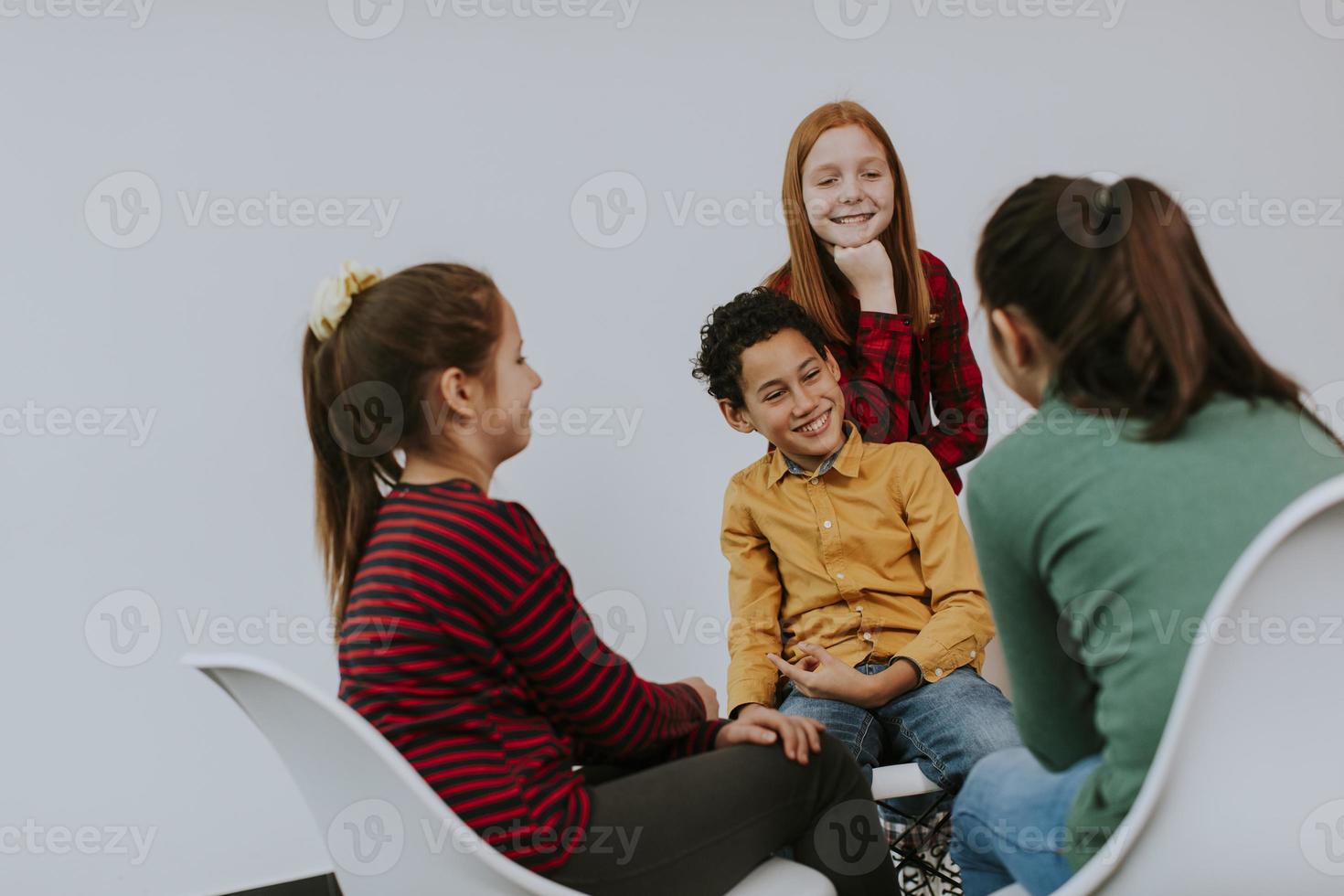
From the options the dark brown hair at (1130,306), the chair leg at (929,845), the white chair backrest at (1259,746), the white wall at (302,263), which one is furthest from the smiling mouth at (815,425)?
the white chair backrest at (1259,746)

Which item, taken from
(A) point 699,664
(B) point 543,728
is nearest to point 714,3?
(A) point 699,664

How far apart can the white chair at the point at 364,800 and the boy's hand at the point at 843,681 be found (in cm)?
68

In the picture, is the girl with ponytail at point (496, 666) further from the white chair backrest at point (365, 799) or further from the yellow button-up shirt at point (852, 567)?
the yellow button-up shirt at point (852, 567)

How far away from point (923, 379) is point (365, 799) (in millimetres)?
1287

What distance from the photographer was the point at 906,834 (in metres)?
1.69

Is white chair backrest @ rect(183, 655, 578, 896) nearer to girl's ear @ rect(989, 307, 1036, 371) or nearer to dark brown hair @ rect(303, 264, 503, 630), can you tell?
dark brown hair @ rect(303, 264, 503, 630)

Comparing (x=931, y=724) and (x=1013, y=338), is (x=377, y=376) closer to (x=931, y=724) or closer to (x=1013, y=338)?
(x=1013, y=338)

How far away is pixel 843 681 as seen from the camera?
5.35 ft

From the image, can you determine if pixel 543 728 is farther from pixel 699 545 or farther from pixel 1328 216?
pixel 1328 216

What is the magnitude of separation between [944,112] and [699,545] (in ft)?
3.26

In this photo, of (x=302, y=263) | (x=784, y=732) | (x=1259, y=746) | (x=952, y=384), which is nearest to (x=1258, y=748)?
(x=1259, y=746)

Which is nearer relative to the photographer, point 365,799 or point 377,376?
point 365,799

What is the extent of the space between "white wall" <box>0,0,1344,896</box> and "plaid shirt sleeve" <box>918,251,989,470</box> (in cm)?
40

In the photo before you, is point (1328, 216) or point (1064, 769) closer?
point (1064, 769)
